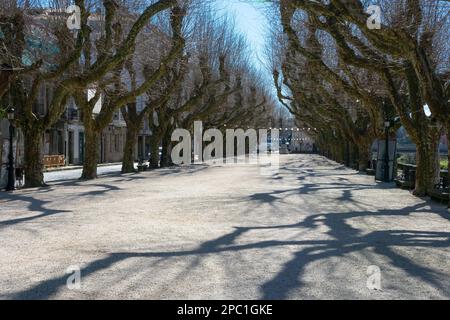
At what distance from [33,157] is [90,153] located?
4815mm

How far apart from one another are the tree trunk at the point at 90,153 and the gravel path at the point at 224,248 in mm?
8742

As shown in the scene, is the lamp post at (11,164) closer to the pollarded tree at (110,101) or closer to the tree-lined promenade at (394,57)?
the pollarded tree at (110,101)

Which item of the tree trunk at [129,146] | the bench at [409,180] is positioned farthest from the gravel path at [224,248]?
the tree trunk at [129,146]

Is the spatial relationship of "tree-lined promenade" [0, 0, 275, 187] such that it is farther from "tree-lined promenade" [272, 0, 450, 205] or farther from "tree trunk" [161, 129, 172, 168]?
"tree-lined promenade" [272, 0, 450, 205]

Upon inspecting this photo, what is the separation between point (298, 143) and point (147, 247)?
9704 centimetres

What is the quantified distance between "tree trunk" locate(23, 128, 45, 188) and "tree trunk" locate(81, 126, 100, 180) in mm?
4310

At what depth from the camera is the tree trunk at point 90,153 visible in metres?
23.6

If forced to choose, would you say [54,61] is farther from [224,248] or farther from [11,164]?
[224,248]

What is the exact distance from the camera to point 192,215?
38.9ft

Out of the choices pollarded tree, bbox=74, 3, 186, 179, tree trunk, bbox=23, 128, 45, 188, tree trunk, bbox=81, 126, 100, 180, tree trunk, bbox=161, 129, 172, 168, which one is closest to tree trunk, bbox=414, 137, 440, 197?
pollarded tree, bbox=74, 3, 186, 179

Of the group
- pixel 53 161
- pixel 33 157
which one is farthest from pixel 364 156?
pixel 53 161

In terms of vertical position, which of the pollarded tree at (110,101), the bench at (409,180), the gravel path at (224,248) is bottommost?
the gravel path at (224,248)

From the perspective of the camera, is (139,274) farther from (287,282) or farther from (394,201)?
(394,201)

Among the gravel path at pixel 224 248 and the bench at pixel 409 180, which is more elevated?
the bench at pixel 409 180
